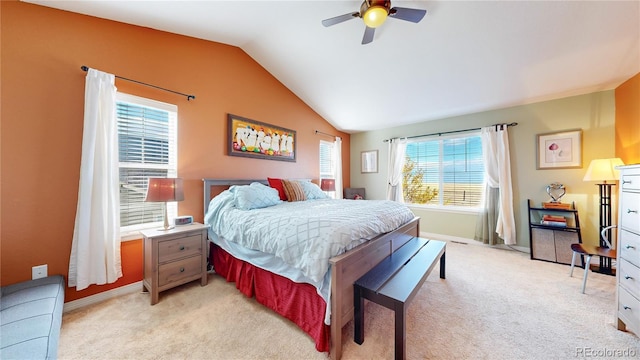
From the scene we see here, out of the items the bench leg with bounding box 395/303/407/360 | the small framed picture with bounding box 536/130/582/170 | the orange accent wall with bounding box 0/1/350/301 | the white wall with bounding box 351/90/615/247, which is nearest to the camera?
the bench leg with bounding box 395/303/407/360

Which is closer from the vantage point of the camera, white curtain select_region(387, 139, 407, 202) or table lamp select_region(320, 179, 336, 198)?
table lamp select_region(320, 179, 336, 198)

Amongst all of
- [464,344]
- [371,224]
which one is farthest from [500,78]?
[464,344]

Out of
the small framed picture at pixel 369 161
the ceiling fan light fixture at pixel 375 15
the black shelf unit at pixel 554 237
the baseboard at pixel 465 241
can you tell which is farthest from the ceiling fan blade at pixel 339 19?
the baseboard at pixel 465 241

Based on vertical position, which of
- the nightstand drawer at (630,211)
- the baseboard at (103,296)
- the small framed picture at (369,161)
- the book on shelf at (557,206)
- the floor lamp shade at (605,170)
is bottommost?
the baseboard at (103,296)

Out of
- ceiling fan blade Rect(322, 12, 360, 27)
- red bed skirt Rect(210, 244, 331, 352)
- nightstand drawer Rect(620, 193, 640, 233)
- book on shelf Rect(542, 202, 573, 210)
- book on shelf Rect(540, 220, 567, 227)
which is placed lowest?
red bed skirt Rect(210, 244, 331, 352)

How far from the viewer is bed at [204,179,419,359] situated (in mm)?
1467

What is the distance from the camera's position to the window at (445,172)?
13.4 ft

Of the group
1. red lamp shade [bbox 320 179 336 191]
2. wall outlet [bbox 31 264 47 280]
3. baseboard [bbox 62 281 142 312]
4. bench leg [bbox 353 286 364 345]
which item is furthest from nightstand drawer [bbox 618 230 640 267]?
wall outlet [bbox 31 264 47 280]

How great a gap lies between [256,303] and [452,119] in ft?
14.8

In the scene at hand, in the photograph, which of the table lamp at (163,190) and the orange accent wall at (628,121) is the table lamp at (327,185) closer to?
the table lamp at (163,190)

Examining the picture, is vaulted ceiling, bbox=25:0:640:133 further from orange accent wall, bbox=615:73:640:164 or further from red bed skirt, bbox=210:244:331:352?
red bed skirt, bbox=210:244:331:352

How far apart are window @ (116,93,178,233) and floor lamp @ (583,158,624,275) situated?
520 centimetres

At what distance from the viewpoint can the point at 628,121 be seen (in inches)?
106
